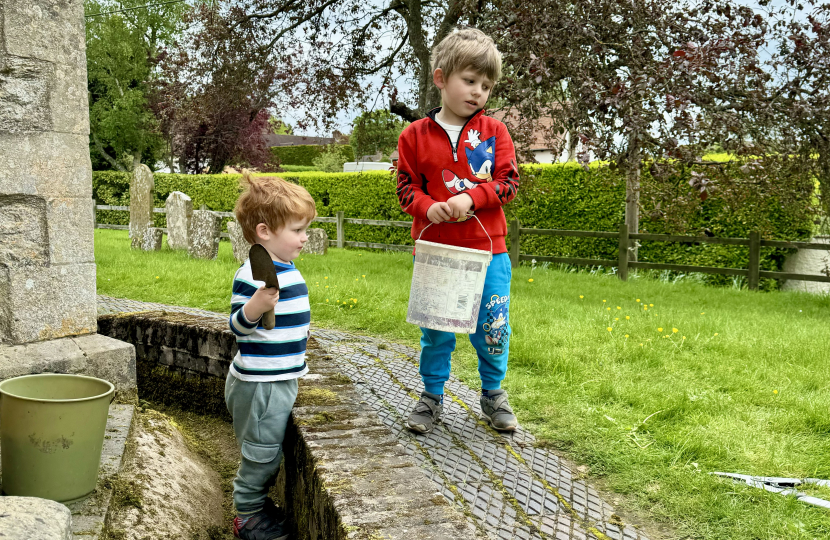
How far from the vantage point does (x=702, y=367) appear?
437cm

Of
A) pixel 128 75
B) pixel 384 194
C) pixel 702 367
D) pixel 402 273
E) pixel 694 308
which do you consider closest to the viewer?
pixel 702 367

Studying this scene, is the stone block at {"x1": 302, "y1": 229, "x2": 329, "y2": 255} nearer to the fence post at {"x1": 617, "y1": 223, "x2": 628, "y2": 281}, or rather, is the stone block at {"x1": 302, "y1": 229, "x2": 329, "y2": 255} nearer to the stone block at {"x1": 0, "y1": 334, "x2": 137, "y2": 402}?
the fence post at {"x1": 617, "y1": 223, "x2": 628, "y2": 281}

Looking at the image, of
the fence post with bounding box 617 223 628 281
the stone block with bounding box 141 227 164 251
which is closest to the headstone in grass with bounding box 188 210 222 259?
the stone block with bounding box 141 227 164 251

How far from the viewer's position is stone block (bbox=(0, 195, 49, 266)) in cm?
253

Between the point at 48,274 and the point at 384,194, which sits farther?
the point at 384,194

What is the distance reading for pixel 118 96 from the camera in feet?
89.4

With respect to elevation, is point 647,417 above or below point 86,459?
below

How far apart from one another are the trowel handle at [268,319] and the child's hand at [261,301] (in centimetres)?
2

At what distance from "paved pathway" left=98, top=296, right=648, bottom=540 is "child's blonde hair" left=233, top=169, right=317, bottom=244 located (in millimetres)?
1113

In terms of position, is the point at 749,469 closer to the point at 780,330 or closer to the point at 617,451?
the point at 617,451

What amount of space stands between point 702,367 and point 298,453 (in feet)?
10.4

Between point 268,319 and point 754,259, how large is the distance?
924cm

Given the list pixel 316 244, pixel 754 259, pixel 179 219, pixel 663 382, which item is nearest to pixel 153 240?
pixel 179 219

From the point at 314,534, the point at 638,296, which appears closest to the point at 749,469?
the point at 314,534
